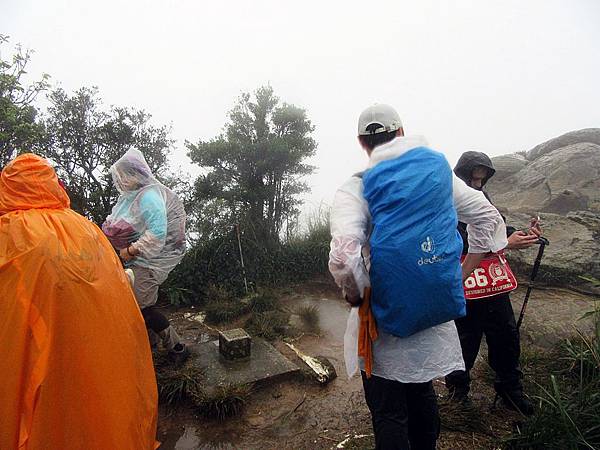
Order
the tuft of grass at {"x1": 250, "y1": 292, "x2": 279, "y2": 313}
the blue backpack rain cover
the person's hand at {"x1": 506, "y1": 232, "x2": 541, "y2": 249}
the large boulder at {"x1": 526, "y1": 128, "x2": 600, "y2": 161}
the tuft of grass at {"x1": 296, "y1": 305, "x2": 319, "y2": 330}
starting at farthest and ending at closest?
the large boulder at {"x1": 526, "y1": 128, "x2": 600, "y2": 161}, the tuft of grass at {"x1": 250, "y1": 292, "x2": 279, "y2": 313}, the tuft of grass at {"x1": 296, "y1": 305, "x2": 319, "y2": 330}, the person's hand at {"x1": 506, "y1": 232, "x2": 541, "y2": 249}, the blue backpack rain cover

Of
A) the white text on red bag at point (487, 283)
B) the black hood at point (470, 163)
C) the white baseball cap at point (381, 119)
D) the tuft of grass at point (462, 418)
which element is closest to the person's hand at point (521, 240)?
the white text on red bag at point (487, 283)

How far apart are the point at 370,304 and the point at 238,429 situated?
183 centimetres

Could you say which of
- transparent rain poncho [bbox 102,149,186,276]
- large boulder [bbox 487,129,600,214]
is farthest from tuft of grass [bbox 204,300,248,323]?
large boulder [bbox 487,129,600,214]

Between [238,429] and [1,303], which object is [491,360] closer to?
[238,429]

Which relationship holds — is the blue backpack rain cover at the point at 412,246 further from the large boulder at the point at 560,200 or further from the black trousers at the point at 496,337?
the large boulder at the point at 560,200

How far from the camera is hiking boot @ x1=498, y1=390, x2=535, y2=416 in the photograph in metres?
2.49

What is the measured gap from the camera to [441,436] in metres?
2.36

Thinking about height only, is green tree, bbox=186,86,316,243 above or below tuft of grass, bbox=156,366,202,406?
above

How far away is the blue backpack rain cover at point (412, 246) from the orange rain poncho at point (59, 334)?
1.22 m

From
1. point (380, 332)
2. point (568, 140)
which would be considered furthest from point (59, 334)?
point (568, 140)

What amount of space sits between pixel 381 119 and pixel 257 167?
5000 millimetres

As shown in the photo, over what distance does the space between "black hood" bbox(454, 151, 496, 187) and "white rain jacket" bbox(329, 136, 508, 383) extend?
45.5 inches

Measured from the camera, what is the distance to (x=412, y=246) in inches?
55.5

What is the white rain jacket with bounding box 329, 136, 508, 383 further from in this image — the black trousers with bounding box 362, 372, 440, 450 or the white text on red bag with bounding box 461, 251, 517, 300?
the white text on red bag with bounding box 461, 251, 517, 300
